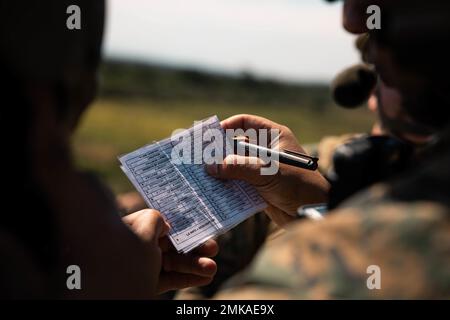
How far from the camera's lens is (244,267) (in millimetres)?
3252

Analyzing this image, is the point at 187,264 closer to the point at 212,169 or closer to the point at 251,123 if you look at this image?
the point at 212,169

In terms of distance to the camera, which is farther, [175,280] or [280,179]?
[280,179]

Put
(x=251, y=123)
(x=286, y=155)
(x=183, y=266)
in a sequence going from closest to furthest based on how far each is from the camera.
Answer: (x=183, y=266) < (x=286, y=155) < (x=251, y=123)

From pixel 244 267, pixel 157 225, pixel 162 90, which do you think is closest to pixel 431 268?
pixel 157 225

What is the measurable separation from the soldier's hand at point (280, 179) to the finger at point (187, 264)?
0.91ft

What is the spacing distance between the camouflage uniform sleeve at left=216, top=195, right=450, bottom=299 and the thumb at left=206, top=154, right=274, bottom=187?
37.8 inches

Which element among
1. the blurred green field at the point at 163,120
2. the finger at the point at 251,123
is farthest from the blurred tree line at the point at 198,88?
the finger at the point at 251,123

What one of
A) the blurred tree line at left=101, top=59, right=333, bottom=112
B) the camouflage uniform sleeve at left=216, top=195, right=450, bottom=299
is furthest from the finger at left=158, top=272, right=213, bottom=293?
the blurred tree line at left=101, top=59, right=333, bottom=112

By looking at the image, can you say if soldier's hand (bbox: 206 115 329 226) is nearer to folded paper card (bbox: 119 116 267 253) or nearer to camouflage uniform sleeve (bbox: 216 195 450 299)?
folded paper card (bbox: 119 116 267 253)

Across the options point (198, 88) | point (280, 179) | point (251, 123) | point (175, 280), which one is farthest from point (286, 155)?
point (198, 88)

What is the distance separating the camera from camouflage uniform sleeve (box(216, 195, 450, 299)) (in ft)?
3.42

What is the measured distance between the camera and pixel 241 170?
2084mm

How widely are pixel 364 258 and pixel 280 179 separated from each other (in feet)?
3.73
